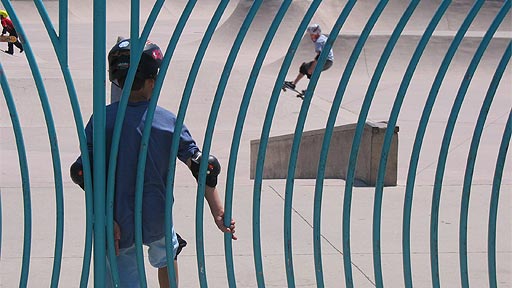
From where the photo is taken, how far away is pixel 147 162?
350 centimetres

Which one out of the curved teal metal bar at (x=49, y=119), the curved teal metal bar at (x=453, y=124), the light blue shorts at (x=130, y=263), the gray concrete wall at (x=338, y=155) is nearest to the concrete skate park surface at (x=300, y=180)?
the gray concrete wall at (x=338, y=155)

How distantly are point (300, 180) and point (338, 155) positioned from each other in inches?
35.9

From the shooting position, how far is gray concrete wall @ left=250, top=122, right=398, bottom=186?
8.34 meters

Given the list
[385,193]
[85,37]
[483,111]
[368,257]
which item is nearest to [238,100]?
[385,193]

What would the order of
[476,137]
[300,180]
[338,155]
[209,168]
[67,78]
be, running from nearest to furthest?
[67,78] < [209,168] < [476,137] < [300,180] < [338,155]

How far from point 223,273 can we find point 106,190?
2110mm

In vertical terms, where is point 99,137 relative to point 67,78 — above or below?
below

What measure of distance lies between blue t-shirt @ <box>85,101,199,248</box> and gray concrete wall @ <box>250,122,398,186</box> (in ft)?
15.7

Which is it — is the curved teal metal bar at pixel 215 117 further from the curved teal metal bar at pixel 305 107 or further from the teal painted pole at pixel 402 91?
the teal painted pole at pixel 402 91

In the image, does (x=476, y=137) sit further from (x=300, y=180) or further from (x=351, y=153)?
(x=300, y=180)

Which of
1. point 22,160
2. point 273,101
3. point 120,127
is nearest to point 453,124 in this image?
point 273,101

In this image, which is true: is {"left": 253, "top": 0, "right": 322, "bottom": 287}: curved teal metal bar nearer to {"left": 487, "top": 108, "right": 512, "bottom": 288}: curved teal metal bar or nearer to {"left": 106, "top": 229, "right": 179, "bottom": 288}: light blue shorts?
{"left": 106, "top": 229, "right": 179, "bottom": 288}: light blue shorts

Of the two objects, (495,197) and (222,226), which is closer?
(222,226)

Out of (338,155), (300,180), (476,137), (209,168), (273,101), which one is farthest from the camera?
(338,155)
